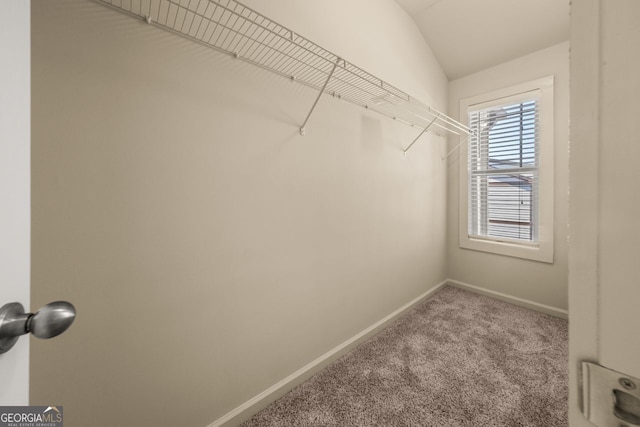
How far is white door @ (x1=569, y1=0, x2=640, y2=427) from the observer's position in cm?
25

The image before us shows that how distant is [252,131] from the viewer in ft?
3.71

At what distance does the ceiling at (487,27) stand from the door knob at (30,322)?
2.69m

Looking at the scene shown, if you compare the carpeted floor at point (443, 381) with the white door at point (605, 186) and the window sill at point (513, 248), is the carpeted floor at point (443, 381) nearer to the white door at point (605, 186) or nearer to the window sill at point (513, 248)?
the window sill at point (513, 248)

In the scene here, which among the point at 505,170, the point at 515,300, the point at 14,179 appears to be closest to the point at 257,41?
the point at 14,179

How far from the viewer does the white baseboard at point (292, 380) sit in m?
1.11

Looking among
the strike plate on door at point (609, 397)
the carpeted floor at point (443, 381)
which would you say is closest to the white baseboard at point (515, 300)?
the carpeted floor at point (443, 381)

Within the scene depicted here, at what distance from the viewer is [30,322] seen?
348mm

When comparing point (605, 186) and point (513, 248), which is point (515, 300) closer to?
point (513, 248)

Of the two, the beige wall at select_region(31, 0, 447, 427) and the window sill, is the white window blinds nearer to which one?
the window sill

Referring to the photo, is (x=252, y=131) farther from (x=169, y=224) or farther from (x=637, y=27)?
(x=637, y=27)

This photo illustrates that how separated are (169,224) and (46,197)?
1.07 ft

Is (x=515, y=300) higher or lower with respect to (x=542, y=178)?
lower

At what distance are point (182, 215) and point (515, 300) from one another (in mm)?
2822

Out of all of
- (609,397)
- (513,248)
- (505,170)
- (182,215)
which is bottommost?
(513,248)
